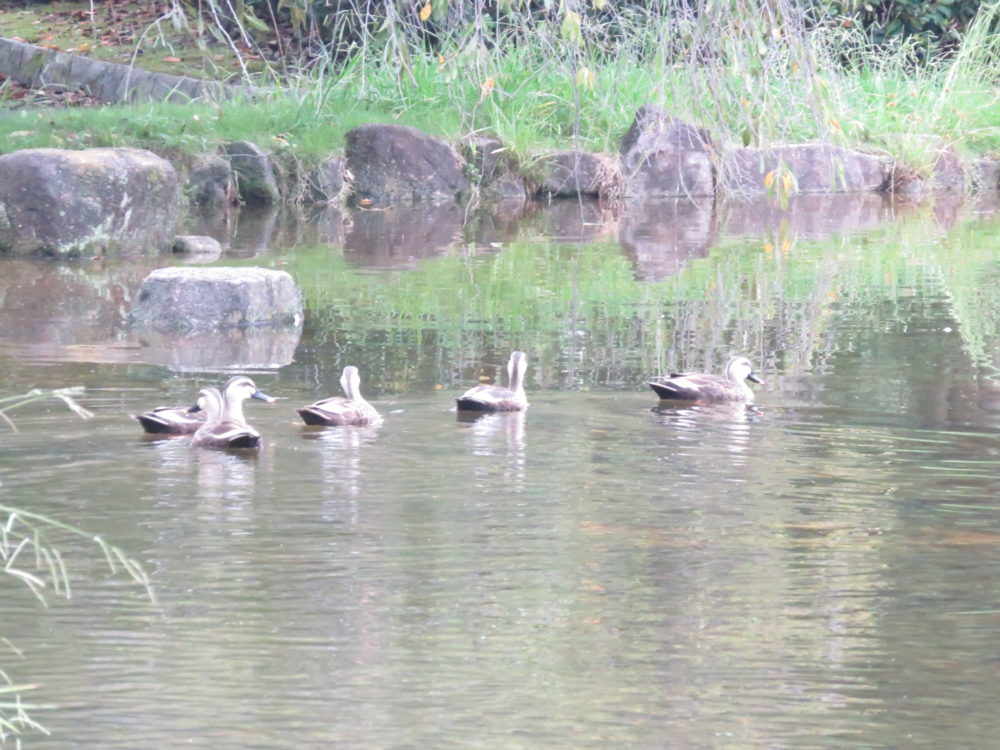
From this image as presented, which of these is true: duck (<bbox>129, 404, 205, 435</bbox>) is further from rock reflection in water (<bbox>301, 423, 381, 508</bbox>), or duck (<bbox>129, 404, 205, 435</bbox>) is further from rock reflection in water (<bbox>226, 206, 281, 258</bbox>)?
rock reflection in water (<bbox>226, 206, 281, 258</bbox>)

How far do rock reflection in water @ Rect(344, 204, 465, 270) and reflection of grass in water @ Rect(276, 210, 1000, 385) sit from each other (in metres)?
0.29

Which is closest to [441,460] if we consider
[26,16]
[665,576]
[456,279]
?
[665,576]

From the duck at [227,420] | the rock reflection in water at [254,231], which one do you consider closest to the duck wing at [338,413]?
the duck at [227,420]

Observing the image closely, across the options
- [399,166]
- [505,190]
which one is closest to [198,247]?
[399,166]

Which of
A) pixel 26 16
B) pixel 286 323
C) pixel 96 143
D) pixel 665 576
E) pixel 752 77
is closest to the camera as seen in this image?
pixel 665 576

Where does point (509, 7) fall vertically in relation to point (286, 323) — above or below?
above

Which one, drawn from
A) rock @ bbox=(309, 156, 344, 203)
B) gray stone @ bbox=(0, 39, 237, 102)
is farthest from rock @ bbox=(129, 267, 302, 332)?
gray stone @ bbox=(0, 39, 237, 102)

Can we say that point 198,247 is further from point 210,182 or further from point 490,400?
point 490,400

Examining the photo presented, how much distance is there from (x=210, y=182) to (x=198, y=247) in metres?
4.69

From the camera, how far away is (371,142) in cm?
2136

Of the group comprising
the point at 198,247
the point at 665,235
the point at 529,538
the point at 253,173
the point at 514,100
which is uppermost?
the point at 514,100

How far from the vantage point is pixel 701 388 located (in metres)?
9.37

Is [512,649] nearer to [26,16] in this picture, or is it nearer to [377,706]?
[377,706]

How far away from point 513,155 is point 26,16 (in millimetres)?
11064
